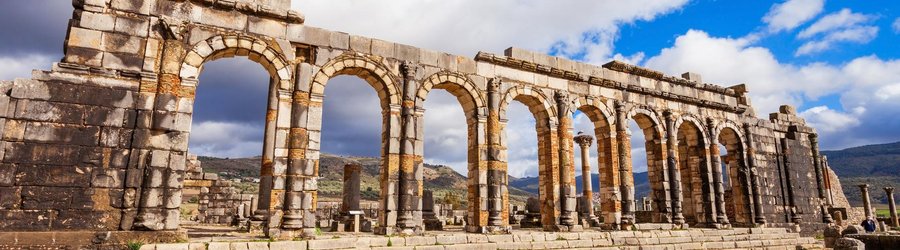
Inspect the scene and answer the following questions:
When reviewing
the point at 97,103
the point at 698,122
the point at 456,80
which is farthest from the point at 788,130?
the point at 97,103

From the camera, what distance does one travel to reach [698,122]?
59.2 ft

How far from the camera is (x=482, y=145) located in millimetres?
13289

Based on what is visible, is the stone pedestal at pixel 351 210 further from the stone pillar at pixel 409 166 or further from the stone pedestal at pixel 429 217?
the stone pillar at pixel 409 166

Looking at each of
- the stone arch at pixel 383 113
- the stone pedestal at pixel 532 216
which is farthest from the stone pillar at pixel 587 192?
the stone arch at pixel 383 113

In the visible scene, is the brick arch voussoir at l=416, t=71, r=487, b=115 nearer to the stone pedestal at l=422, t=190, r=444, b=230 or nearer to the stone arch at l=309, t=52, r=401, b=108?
the stone arch at l=309, t=52, r=401, b=108

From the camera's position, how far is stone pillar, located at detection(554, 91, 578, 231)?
14012 mm

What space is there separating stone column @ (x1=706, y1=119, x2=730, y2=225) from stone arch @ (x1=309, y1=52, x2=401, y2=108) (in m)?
11.9

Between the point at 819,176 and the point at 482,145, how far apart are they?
53.6 feet

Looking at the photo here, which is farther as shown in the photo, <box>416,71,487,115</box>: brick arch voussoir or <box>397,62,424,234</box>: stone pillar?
<box>416,71,487,115</box>: brick arch voussoir

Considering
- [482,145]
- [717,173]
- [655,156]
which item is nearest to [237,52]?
[482,145]

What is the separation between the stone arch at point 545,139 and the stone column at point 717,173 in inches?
272

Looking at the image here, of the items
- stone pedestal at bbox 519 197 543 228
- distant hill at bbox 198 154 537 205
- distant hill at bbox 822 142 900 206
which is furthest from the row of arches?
distant hill at bbox 822 142 900 206

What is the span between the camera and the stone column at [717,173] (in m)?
17.2

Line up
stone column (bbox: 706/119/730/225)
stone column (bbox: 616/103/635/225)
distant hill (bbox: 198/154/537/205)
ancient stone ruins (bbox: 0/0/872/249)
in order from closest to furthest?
ancient stone ruins (bbox: 0/0/872/249) < stone column (bbox: 616/103/635/225) < stone column (bbox: 706/119/730/225) < distant hill (bbox: 198/154/537/205)
